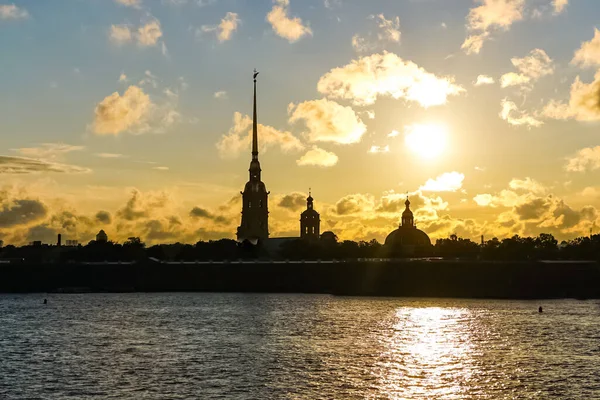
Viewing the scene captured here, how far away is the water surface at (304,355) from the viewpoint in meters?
53.2

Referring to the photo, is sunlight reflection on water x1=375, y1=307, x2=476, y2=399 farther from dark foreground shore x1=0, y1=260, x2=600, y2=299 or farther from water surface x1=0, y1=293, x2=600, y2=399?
dark foreground shore x1=0, y1=260, x2=600, y2=299

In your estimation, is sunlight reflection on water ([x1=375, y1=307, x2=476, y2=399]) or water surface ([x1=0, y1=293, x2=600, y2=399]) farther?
sunlight reflection on water ([x1=375, y1=307, x2=476, y2=399])

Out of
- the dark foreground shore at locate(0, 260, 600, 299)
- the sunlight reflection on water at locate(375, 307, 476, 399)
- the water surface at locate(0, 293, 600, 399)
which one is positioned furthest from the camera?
the dark foreground shore at locate(0, 260, 600, 299)

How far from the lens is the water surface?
53.2 meters

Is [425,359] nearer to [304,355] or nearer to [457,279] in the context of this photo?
[304,355]

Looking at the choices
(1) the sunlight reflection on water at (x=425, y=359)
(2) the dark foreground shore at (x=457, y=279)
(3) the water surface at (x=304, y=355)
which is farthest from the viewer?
(2) the dark foreground shore at (x=457, y=279)

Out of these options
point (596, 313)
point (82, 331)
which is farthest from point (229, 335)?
point (596, 313)

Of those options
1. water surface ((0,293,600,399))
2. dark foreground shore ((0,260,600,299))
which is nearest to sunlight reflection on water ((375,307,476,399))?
water surface ((0,293,600,399))

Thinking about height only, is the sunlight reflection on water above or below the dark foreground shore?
below

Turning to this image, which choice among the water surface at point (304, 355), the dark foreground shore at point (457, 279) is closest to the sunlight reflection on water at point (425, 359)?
the water surface at point (304, 355)

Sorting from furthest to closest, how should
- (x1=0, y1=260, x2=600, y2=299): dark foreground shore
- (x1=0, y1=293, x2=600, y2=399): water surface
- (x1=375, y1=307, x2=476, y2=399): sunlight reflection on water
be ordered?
(x1=0, y1=260, x2=600, y2=299): dark foreground shore → (x1=375, y1=307, x2=476, y2=399): sunlight reflection on water → (x1=0, y1=293, x2=600, y2=399): water surface

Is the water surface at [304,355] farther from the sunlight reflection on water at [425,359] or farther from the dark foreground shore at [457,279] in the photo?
the dark foreground shore at [457,279]

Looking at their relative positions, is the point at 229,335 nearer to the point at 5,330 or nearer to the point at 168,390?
the point at 5,330

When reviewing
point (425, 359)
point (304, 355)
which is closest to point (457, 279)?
point (425, 359)
